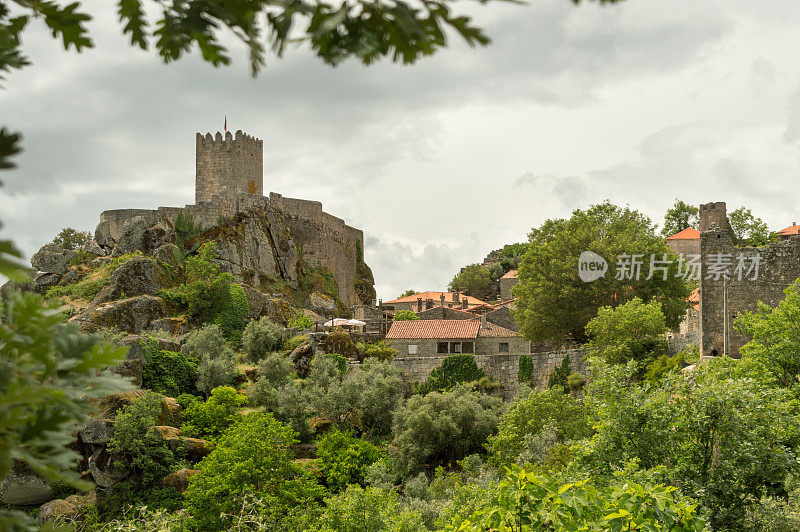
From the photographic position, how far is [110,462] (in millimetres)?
23219

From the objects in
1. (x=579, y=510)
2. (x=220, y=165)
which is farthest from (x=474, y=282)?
(x=579, y=510)

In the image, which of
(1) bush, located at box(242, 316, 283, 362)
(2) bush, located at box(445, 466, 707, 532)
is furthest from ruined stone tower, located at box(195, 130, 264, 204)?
(2) bush, located at box(445, 466, 707, 532)

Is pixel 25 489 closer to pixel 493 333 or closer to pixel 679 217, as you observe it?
pixel 493 333

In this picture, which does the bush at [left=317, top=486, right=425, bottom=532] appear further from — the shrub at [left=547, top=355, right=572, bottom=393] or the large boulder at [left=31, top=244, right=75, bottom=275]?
the large boulder at [left=31, top=244, right=75, bottom=275]

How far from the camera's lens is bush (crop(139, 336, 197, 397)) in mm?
28828

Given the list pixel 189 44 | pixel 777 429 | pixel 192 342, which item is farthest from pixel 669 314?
pixel 189 44

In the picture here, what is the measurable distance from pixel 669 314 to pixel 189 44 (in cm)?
3105

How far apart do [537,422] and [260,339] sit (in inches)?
611

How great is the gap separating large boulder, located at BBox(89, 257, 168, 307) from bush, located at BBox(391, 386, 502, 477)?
16.4 metres

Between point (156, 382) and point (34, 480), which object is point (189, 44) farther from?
point (156, 382)

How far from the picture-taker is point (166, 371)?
2944cm

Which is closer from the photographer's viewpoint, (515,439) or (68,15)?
(68,15)

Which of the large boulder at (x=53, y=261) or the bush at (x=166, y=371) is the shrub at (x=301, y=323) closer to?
the bush at (x=166, y=371)

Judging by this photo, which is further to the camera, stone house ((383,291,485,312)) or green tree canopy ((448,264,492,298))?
green tree canopy ((448,264,492,298))
